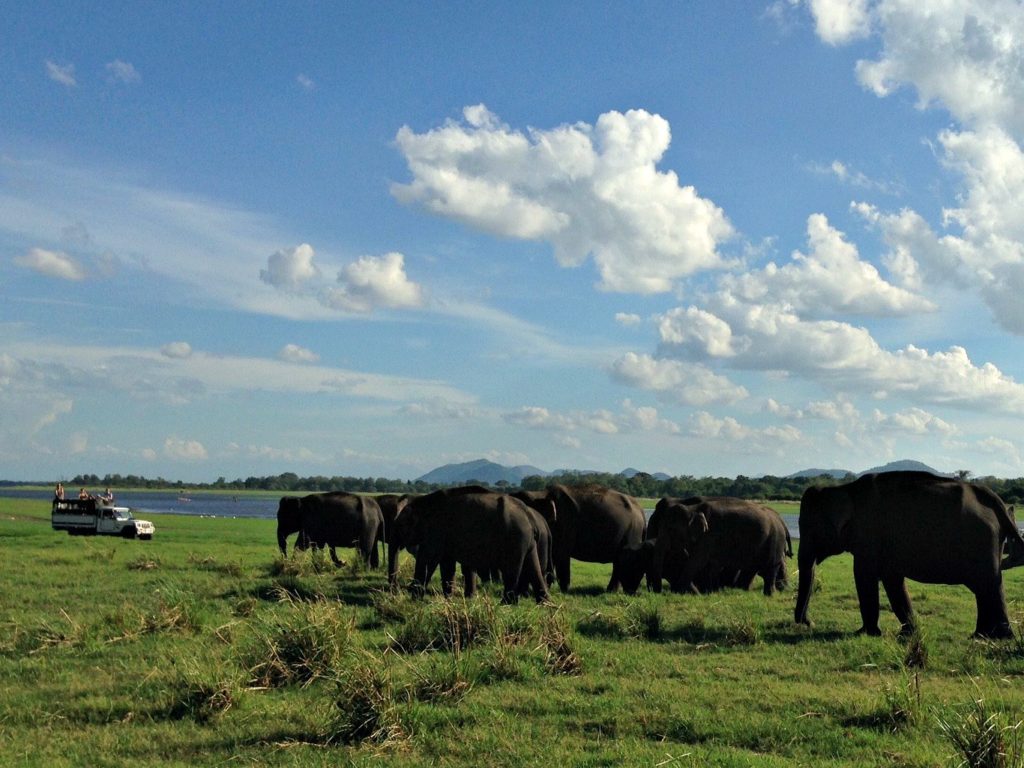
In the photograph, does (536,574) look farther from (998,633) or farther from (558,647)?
(998,633)

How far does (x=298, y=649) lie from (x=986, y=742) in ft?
23.3

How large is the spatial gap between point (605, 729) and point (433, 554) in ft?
28.1

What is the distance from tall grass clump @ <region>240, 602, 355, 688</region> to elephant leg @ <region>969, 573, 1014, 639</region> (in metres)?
9.08

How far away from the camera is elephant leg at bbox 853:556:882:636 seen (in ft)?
46.3

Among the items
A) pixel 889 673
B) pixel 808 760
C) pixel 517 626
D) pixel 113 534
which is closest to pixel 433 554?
pixel 517 626

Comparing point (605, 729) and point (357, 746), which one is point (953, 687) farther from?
point (357, 746)

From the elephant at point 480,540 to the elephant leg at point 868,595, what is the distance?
17.4 feet

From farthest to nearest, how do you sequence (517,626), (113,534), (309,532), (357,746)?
(113,534)
(309,532)
(517,626)
(357,746)

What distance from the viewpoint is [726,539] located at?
19.7 meters

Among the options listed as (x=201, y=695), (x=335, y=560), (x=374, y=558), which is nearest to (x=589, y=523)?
(x=374, y=558)

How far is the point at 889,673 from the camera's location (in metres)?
11.1

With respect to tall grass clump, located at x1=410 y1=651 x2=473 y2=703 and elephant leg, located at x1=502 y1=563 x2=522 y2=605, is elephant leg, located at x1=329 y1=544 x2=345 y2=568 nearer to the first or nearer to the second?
elephant leg, located at x1=502 y1=563 x2=522 y2=605

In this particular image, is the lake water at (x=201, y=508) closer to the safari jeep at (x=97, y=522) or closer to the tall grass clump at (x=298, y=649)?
the safari jeep at (x=97, y=522)

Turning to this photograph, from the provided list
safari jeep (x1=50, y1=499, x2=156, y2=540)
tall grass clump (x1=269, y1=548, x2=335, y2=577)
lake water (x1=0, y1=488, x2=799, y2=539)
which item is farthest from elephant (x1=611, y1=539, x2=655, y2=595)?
lake water (x1=0, y1=488, x2=799, y2=539)
